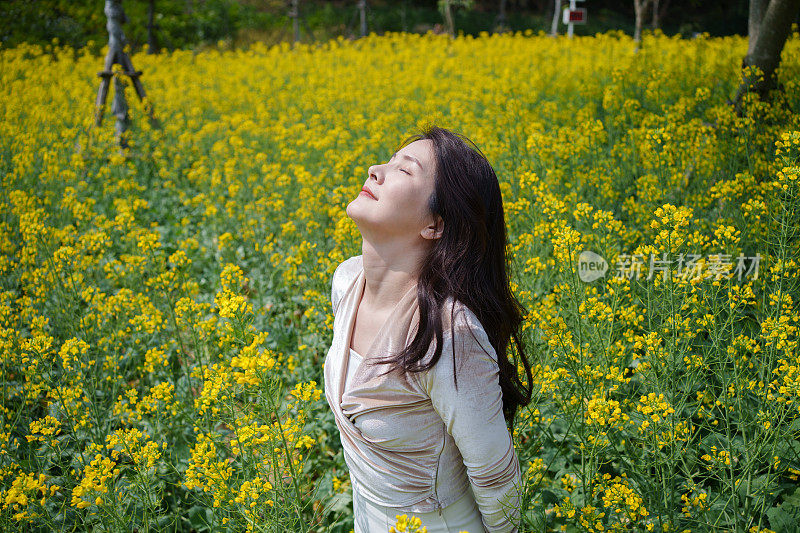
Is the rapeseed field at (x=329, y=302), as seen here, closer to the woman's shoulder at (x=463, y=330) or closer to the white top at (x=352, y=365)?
the white top at (x=352, y=365)

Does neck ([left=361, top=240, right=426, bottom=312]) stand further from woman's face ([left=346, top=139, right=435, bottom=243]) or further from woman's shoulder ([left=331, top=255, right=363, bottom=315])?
woman's shoulder ([left=331, top=255, right=363, bottom=315])

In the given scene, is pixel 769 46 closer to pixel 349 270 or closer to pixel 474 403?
pixel 349 270

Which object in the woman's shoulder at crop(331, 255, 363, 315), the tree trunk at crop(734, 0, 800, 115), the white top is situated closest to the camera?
the white top

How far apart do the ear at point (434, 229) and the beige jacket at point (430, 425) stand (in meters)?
0.17

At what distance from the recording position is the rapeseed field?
2.04 m

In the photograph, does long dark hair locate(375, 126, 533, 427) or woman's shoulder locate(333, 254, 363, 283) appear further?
woman's shoulder locate(333, 254, 363, 283)

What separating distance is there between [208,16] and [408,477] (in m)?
19.0

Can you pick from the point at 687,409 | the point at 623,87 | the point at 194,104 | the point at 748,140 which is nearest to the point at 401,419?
the point at 687,409

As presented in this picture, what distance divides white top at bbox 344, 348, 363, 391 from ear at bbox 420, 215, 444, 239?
39cm

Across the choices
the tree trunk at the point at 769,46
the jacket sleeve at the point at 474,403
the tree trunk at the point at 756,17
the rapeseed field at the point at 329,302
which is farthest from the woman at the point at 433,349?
the tree trunk at the point at 756,17

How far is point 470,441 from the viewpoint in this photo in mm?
1504

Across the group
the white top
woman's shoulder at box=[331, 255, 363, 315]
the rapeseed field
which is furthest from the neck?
the rapeseed field

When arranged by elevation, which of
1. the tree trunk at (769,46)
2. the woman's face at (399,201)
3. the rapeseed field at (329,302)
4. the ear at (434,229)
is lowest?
the rapeseed field at (329,302)

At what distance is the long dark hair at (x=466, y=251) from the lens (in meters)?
1.60
